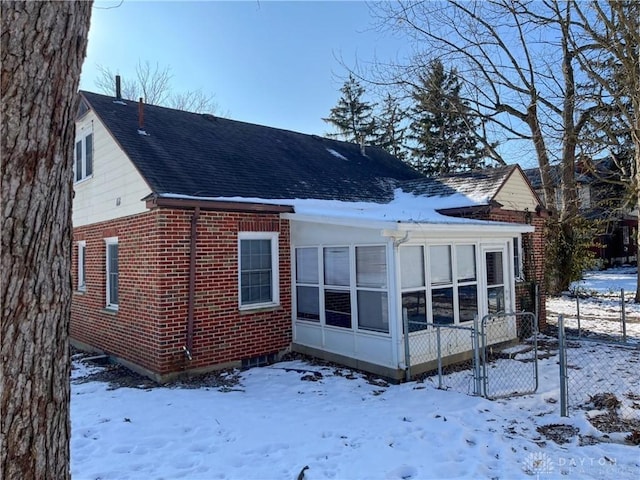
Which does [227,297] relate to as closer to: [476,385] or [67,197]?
[476,385]

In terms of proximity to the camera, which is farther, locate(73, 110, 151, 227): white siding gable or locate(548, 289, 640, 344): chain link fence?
locate(548, 289, 640, 344): chain link fence

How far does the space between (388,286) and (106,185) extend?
6.16m

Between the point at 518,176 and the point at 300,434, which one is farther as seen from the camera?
the point at 518,176

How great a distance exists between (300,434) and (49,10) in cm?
442

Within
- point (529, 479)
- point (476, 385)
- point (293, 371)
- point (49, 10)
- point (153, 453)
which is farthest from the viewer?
point (293, 371)

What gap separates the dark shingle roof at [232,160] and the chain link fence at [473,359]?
4.07 m

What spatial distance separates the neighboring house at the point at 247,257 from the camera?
7551 millimetres

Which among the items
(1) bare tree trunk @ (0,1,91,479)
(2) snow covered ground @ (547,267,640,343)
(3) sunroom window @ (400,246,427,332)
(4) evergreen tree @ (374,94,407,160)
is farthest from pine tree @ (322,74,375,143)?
(1) bare tree trunk @ (0,1,91,479)

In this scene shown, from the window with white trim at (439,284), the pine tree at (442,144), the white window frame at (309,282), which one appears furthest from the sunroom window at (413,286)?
the pine tree at (442,144)

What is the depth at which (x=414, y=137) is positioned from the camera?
1346 inches

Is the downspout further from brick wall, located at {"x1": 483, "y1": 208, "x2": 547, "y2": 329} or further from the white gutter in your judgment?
brick wall, located at {"x1": 483, "y1": 208, "x2": 547, "y2": 329}

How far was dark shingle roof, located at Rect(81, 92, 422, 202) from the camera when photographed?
8.54 meters

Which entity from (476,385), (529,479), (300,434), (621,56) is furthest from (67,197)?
(621,56)

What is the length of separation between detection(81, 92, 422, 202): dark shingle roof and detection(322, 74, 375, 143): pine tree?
21.5m
